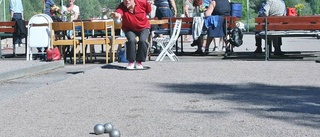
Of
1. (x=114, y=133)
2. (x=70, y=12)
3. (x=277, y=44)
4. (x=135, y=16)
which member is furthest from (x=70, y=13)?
(x=114, y=133)

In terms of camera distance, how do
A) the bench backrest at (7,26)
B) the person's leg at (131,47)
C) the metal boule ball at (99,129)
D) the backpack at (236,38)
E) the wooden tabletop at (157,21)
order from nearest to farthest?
the metal boule ball at (99,129) → the person's leg at (131,47) → the wooden tabletop at (157,21) → the backpack at (236,38) → the bench backrest at (7,26)

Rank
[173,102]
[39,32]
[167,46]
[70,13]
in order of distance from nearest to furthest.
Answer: [173,102] → [167,46] → [39,32] → [70,13]

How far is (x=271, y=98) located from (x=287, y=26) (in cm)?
780

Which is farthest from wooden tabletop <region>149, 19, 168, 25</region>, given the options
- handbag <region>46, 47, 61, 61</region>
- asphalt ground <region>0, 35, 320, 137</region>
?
asphalt ground <region>0, 35, 320, 137</region>

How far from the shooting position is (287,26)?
1864 centimetres

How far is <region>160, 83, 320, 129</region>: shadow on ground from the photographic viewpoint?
932cm

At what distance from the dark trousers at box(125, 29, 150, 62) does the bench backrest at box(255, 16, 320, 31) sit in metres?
3.72

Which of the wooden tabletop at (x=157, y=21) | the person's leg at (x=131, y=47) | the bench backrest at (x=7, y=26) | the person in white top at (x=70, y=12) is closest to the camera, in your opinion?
the person's leg at (x=131, y=47)

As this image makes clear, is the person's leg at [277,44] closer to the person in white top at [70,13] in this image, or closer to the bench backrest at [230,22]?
the bench backrest at [230,22]

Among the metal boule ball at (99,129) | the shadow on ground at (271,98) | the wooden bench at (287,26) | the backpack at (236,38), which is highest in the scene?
the wooden bench at (287,26)

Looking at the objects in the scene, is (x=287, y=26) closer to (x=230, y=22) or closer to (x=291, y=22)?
(x=291, y=22)

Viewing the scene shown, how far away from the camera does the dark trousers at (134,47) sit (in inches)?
629

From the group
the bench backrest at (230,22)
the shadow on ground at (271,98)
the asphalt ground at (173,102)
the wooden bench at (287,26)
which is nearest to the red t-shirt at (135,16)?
the asphalt ground at (173,102)

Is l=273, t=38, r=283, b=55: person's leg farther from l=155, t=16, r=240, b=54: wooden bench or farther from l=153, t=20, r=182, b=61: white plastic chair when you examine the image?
l=153, t=20, r=182, b=61: white plastic chair
